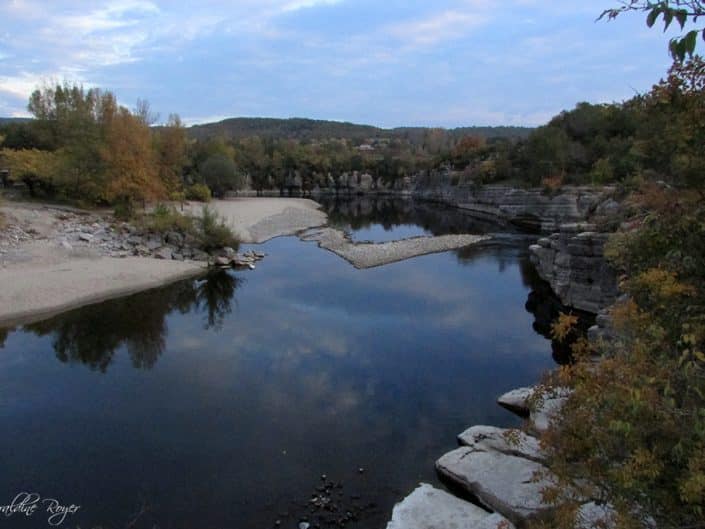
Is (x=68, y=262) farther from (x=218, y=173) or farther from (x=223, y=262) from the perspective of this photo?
(x=218, y=173)

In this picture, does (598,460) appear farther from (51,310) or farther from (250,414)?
(51,310)

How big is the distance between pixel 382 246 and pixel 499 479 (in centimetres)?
2974

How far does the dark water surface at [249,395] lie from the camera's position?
34.7 feet

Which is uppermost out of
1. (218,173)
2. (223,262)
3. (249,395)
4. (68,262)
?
(218,173)

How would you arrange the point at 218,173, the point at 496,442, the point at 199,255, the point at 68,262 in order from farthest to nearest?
the point at 218,173 → the point at 199,255 → the point at 68,262 → the point at 496,442

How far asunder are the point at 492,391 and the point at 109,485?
32.4 feet

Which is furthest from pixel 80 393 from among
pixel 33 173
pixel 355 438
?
pixel 33 173

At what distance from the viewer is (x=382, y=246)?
1542 inches

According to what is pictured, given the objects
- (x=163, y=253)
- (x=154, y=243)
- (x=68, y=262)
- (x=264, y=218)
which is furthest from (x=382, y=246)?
(x=68, y=262)

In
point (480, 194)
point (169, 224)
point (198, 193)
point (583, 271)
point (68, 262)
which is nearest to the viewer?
point (583, 271)

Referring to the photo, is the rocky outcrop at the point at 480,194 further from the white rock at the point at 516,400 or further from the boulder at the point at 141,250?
the boulder at the point at 141,250

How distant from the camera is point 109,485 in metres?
10.7

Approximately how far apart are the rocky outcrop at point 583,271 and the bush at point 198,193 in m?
44.0

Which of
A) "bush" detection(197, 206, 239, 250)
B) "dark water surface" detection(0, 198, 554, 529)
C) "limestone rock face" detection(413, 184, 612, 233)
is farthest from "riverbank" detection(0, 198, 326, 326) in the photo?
"limestone rock face" detection(413, 184, 612, 233)
